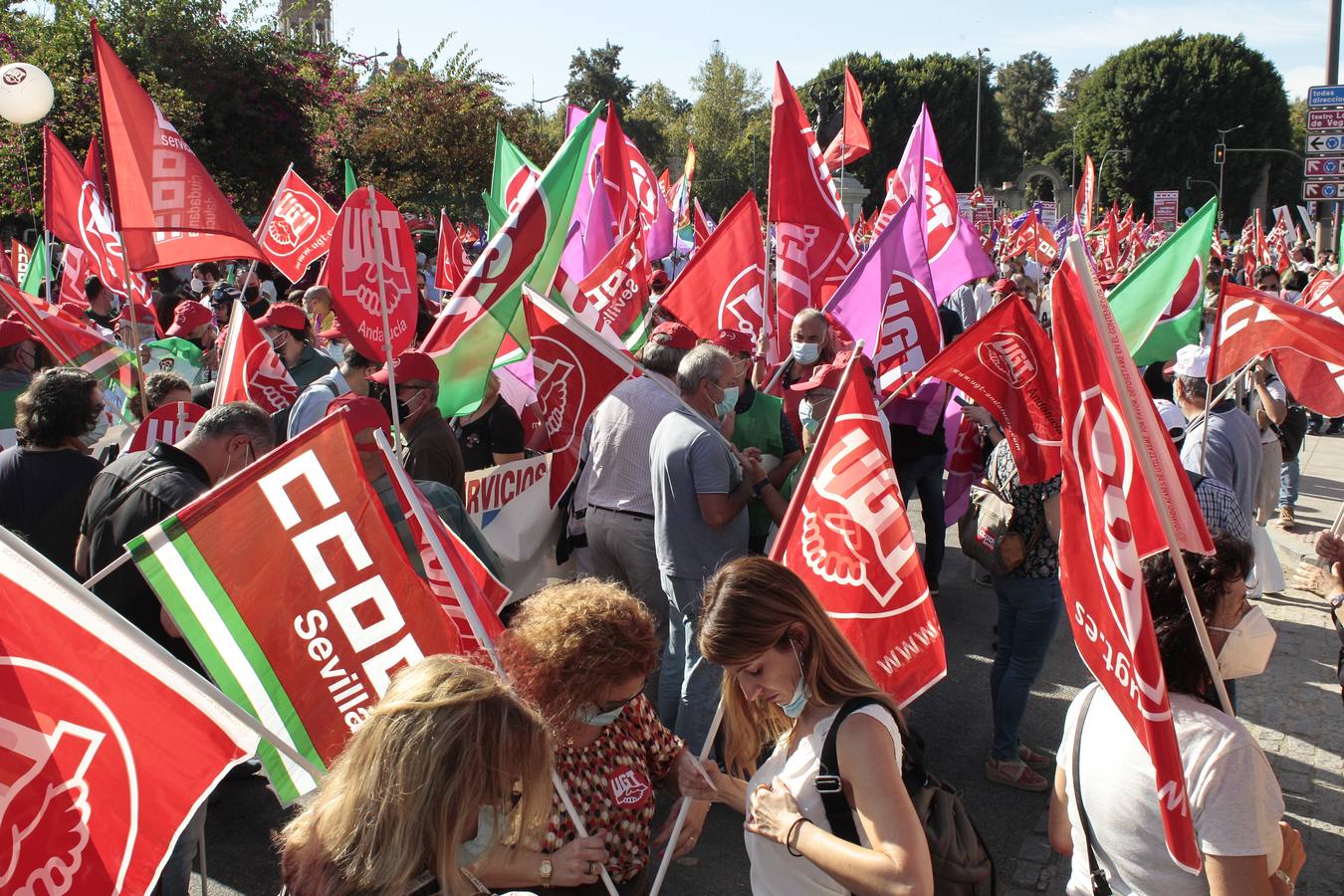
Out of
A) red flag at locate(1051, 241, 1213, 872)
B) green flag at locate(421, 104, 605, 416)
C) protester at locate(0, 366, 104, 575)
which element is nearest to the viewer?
red flag at locate(1051, 241, 1213, 872)

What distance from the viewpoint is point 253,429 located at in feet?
12.7

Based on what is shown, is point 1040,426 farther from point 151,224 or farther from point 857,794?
point 151,224

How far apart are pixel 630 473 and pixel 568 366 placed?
0.64 meters

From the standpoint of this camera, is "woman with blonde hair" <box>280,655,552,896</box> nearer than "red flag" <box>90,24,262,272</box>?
Yes

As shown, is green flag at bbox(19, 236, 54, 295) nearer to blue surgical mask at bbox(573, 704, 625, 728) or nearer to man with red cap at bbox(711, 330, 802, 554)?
man with red cap at bbox(711, 330, 802, 554)

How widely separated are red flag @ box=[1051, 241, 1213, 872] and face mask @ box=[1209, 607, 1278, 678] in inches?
14.0

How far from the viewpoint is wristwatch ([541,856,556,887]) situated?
2393 mm

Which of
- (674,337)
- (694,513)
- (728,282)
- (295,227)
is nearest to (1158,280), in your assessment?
(674,337)

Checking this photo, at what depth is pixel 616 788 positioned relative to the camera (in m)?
2.60

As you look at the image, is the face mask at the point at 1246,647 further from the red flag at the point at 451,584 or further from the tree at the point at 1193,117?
the tree at the point at 1193,117

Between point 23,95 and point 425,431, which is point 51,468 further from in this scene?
point 23,95

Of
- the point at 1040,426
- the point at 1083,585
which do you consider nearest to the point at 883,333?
the point at 1040,426

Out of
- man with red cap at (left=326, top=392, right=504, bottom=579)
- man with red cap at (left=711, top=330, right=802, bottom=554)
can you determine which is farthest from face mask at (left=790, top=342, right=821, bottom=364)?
man with red cap at (left=326, top=392, right=504, bottom=579)

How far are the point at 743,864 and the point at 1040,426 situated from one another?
2.03 meters
